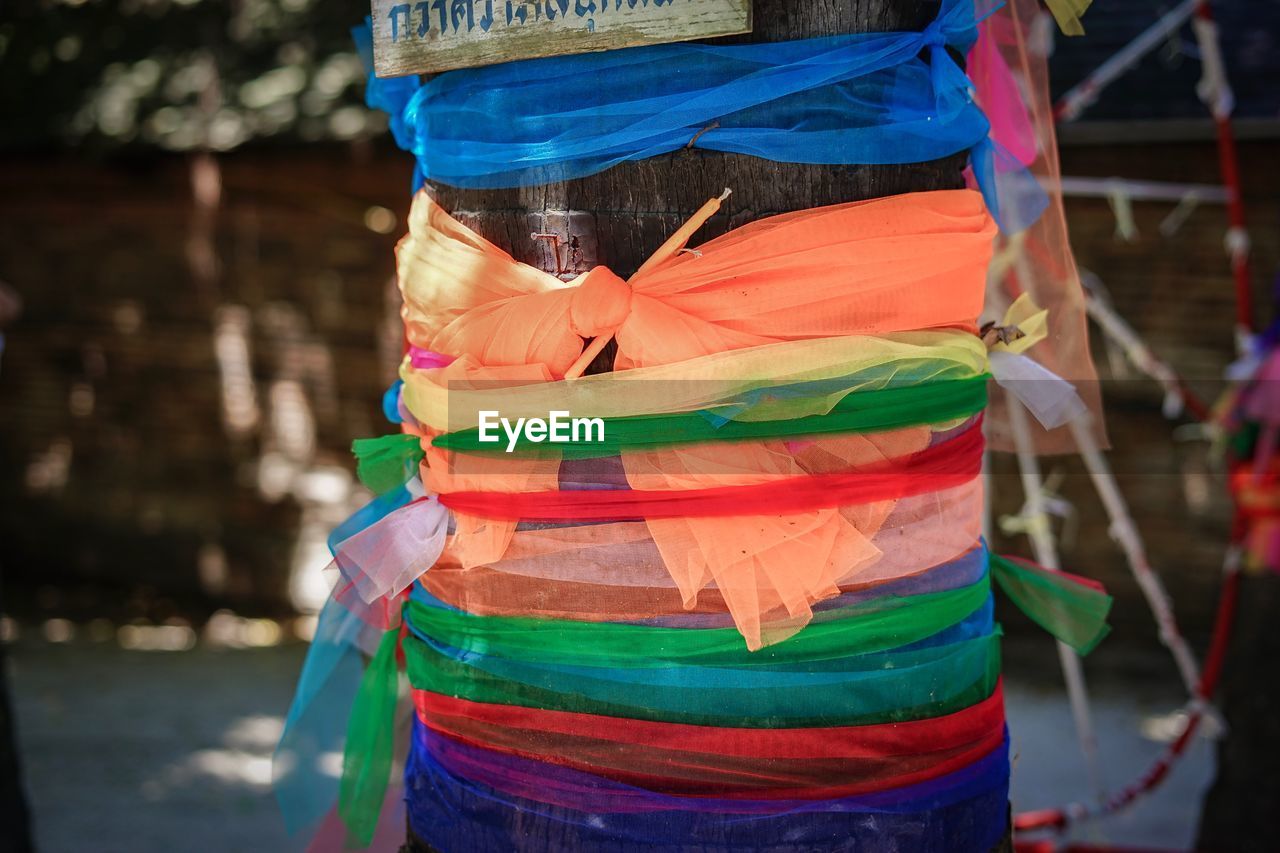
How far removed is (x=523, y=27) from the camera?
160 centimetres

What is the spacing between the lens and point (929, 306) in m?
1.62

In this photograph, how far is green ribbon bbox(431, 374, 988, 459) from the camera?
158 cm

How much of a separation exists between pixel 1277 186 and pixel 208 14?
5.95m

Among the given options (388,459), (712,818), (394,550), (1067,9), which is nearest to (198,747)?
(388,459)

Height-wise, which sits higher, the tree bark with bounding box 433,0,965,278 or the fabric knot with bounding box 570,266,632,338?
the tree bark with bounding box 433,0,965,278

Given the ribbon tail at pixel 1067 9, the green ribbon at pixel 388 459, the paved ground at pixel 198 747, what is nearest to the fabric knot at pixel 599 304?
the green ribbon at pixel 388 459

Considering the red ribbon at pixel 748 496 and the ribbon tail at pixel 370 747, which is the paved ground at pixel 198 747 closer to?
the ribbon tail at pixel 370 747

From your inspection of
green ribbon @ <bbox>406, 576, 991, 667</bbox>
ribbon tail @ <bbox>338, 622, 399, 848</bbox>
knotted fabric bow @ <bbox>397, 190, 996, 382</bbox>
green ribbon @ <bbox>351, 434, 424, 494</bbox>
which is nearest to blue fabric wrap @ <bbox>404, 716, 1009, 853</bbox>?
green ribbon @ <bbox>406, 576, 991, 667</bbox>

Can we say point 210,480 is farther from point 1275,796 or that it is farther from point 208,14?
point 1275,796

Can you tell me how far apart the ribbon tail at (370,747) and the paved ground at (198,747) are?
10.3ft

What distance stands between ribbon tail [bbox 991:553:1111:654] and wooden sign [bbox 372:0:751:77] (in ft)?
3.17

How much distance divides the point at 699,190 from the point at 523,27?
12.1 inches

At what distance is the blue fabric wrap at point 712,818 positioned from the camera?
158 cm
